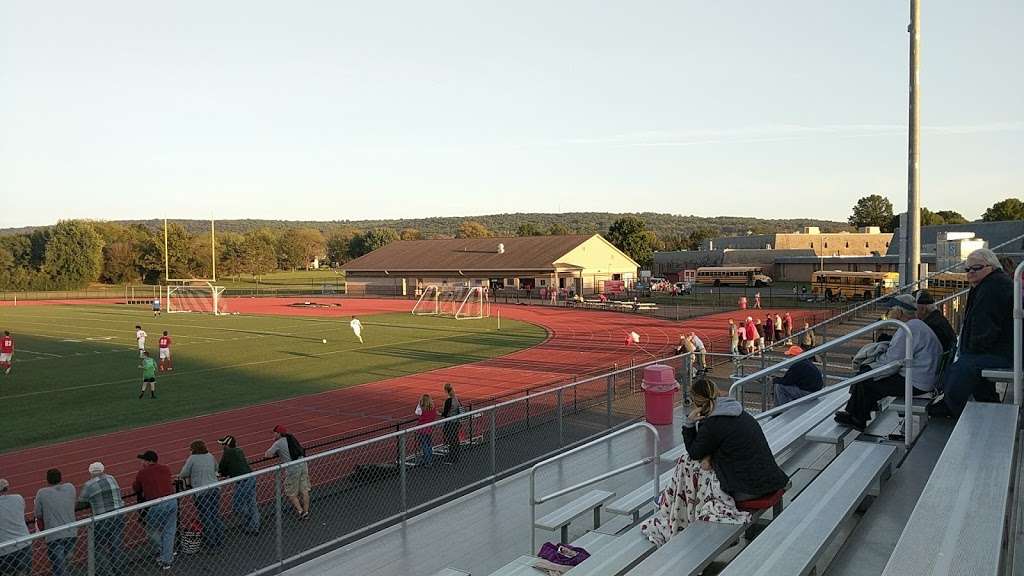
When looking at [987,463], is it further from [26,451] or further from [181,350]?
[181,350]

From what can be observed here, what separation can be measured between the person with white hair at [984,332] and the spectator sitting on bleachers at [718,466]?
7.64 ft

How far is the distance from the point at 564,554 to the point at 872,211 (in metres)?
189

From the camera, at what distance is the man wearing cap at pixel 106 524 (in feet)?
28.9

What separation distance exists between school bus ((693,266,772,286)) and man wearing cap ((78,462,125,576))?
225ft

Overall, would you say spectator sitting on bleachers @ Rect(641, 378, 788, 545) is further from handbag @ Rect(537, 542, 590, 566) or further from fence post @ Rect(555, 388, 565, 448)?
fence post @ Rect(555, 388, 565, 448)

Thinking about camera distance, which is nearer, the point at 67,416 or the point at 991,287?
the point at 991,287

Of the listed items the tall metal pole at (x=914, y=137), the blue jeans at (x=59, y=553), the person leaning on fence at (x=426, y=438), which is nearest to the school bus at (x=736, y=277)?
Result: the tall metal pole at (x=914, y=137)

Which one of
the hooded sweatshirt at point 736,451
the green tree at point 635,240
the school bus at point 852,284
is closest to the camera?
the hooded sweatshirt at point 736,451

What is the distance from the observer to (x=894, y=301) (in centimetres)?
774

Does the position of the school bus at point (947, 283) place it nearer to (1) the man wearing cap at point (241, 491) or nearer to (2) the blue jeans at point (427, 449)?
(2) the blue jeans at point (427, 449)

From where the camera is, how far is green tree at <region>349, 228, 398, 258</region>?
162 metres

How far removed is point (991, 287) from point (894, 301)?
1346 millimetres

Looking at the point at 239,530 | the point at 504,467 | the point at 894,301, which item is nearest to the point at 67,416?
the point at 239,530

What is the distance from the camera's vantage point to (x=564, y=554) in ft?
21.2
